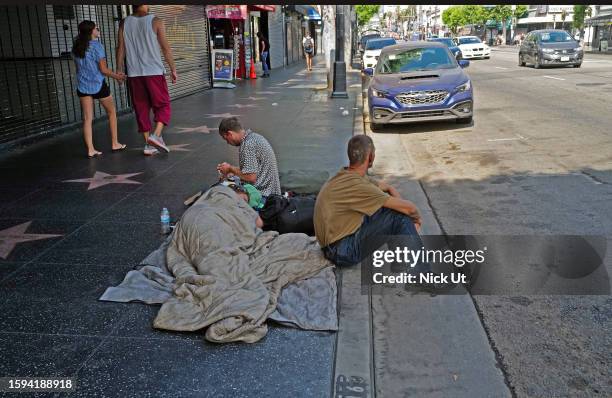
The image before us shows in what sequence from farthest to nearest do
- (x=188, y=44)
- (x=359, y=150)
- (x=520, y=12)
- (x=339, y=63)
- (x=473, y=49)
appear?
(x=520, y=12)
(x=473, y=49)
(x=188, y=44)
(x=339, y=63)
(x=359, y=150)

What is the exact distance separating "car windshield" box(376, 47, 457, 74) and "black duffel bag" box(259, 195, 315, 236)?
779cm

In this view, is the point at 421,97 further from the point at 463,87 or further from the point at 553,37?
the point at 553,37

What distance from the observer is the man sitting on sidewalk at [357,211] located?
4.16 m

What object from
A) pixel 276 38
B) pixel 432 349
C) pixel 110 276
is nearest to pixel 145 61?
pixel 110 276

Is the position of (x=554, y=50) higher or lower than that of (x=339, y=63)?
lower

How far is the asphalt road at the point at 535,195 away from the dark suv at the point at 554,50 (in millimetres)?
9698

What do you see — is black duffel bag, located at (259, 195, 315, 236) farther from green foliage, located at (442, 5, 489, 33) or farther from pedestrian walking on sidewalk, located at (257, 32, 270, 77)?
green foliage, located at (442, 5, 489, 33)

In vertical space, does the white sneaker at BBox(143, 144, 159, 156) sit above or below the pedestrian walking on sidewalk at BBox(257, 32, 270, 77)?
below

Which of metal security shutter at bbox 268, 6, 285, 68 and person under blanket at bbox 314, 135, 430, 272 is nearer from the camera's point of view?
person under blanket at bbox 314, 135, 430, 272

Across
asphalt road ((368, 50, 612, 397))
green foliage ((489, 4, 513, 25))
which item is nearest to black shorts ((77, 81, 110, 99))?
asphalt road ((368, 50, 612, 397))

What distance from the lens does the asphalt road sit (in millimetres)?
3320

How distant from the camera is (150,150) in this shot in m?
8.71

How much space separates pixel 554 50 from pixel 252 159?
23.4 meters

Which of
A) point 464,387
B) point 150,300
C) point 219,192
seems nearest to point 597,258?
point 464,387
